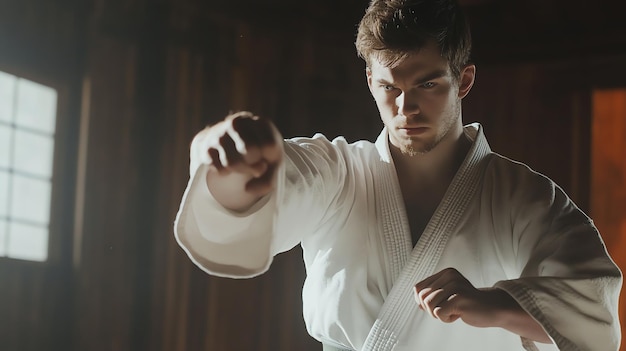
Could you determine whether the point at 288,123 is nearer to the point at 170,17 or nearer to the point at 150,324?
the point at 170,17

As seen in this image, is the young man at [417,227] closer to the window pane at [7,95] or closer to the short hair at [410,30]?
the short hair at [410,30]

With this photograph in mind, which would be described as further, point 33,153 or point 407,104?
point 33,153

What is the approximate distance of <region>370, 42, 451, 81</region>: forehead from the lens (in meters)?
1.64

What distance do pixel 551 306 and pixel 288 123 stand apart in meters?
2.72

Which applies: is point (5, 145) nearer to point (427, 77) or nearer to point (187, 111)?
point (187, 111)

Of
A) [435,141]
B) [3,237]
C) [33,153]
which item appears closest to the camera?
[435,141]

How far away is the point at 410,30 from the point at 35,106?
193 centimetres

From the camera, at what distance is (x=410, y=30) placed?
1649mm

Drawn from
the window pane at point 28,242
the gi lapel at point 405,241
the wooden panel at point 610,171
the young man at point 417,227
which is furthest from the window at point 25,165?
the wooden panel at point 610,171

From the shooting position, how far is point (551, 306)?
144 cm

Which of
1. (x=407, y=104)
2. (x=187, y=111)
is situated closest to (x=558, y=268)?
(x=407, y=104)

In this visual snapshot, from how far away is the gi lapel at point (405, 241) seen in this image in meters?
1.67

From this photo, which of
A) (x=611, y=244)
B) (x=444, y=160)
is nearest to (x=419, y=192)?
(x=444, y=160)

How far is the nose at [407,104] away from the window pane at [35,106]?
1.90m
